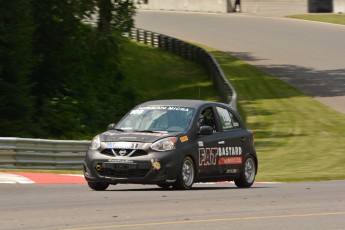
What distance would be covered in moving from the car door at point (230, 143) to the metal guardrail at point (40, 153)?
16.9ft

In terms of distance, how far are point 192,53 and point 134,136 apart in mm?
40808

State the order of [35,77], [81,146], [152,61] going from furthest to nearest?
[152,61], [35,77], [81,146]

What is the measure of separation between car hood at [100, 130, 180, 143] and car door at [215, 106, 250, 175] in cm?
144

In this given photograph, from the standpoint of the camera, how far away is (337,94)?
4588cm

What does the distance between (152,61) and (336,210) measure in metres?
45.5

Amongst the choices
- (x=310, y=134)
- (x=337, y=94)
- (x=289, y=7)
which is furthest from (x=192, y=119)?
(x=289, y=7)

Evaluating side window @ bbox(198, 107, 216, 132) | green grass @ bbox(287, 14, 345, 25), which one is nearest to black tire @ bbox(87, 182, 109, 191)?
side window @ bbox(198, 107, 216, 132)

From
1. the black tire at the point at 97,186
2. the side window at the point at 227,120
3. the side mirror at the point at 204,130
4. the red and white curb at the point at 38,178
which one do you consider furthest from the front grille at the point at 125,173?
the side window at the point at 227,120

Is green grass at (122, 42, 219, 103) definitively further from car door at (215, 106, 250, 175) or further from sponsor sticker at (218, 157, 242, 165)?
sponsor sticker at (218, 157, 242, 165)

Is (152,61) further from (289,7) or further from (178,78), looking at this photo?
(289,7)

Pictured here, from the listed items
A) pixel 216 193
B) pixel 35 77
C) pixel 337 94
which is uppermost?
pixel 216 193

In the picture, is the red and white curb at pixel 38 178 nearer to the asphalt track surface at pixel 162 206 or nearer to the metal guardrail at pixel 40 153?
the asphalt track surface at pixel 162 206

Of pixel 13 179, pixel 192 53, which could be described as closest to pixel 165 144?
pixel 13 179

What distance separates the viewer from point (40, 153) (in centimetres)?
2253
